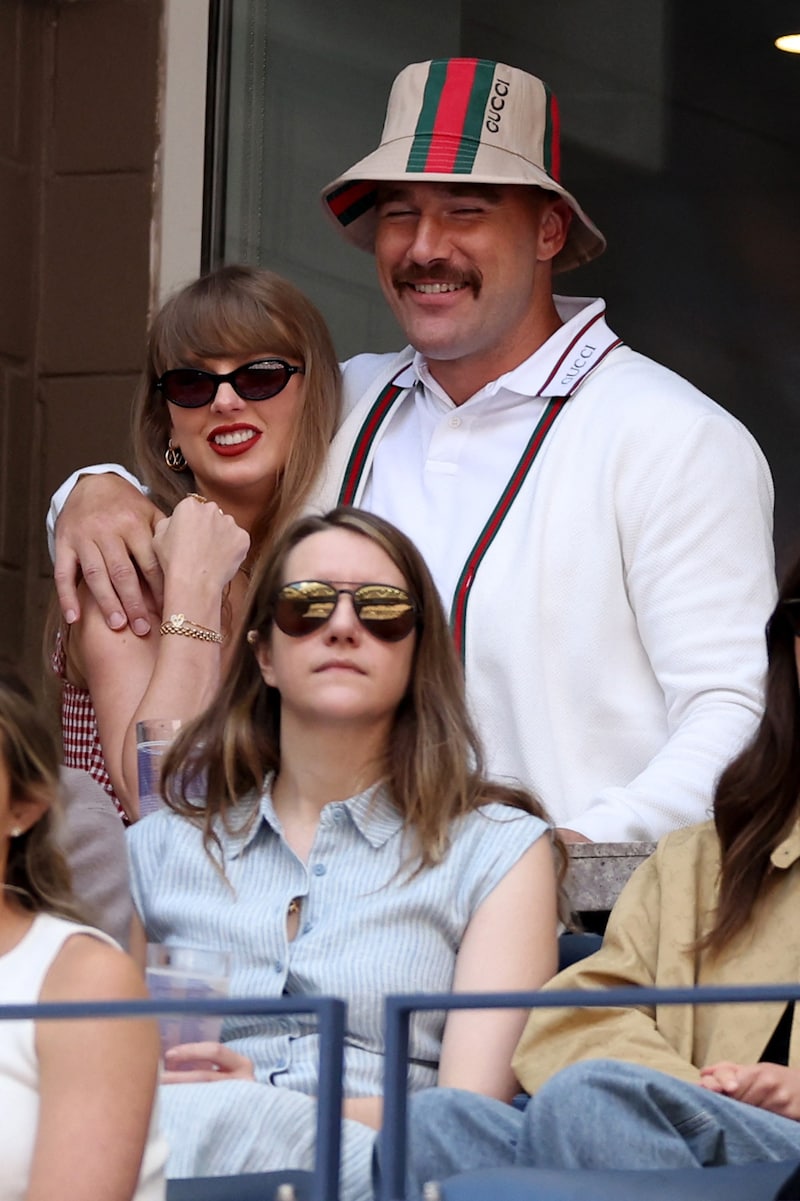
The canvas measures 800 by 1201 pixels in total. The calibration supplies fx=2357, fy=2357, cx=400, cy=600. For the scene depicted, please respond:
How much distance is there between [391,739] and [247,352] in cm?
112

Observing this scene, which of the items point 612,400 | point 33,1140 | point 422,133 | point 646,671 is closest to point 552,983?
point 33,1140

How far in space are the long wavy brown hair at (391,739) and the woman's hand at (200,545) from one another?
2.00 feet

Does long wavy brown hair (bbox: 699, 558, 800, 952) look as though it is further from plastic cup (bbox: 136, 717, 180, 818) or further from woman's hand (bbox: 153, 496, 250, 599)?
woman's hand (bbox: 153, 496, 250, 599)

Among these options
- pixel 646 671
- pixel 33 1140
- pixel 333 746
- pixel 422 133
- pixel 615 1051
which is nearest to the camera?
pixel 33 1140

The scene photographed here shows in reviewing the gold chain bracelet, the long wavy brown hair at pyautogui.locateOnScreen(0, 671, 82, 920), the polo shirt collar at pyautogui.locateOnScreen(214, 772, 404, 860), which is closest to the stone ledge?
the polo shirt collar at pyautogui.locateOnScreen(214, 772, 404, 860)

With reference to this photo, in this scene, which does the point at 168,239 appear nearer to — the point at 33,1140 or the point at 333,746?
the point at 333,746

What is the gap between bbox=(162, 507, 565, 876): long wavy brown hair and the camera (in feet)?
9.14

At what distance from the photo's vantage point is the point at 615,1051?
228cm

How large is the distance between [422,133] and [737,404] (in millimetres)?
1312

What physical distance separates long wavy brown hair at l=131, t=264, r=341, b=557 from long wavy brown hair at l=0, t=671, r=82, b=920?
1402mm

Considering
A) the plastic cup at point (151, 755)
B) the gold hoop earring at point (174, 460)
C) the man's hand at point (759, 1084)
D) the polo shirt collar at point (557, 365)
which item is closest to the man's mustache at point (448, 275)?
the polo shirt collar at point (557, 365)

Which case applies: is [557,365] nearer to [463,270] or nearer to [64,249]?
[463,270]

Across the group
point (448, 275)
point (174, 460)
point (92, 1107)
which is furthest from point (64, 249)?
point (92, 1107)

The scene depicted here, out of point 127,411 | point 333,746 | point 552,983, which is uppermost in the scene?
point 127,411
